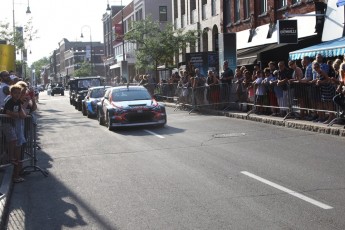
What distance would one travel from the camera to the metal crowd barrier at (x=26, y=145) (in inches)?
342

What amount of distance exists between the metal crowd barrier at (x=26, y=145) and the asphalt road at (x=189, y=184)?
13.6 inches

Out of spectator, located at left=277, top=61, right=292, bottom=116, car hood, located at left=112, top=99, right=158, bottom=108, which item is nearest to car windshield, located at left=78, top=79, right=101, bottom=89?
car hood, located at left=112, top=99, right=158, bottom=108

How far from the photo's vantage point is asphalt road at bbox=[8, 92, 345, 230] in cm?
613

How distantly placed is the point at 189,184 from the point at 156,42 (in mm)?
30994

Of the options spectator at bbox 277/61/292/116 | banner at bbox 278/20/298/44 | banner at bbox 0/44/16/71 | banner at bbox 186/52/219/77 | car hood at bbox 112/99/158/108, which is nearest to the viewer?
spectator at bbox 277/61/292/116

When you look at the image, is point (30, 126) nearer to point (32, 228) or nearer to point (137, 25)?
point (32, 228)

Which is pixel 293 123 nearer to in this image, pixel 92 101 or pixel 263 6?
pixel 92 101

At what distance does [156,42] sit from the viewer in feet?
126

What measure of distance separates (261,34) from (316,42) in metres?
6.06

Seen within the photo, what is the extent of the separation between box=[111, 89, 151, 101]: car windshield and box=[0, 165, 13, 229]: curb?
8.37m

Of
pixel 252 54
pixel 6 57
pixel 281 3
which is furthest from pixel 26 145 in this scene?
pixel 281 3

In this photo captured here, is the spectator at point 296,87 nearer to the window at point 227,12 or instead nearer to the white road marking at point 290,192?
the white road marking at point 290,192

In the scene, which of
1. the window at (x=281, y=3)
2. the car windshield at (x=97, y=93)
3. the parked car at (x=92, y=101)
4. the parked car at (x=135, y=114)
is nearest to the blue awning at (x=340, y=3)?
the window at (x=281, y=3)

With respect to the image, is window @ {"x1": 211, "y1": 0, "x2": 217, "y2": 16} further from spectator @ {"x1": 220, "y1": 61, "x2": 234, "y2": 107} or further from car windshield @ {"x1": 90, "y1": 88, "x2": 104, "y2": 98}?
spectator @ {"x1": 220, "y1": 61, "x2": 234, "y2": 107}
